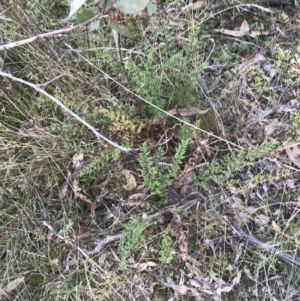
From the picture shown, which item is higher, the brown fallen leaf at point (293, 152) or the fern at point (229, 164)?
the fern at point (229, 164)

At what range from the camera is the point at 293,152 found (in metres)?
1.67

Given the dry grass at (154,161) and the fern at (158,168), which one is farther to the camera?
the dry grass at (154,161)

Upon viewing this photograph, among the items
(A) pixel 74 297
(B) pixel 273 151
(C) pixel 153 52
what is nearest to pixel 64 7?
(C) pixel 153 52

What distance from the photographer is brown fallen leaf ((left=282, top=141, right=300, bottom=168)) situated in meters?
1.66

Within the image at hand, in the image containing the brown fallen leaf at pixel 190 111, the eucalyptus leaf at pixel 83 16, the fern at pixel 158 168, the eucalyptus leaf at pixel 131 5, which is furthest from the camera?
the brown fallen leaf at pixel 190 111

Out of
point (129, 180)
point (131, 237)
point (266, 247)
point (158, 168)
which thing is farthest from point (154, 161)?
point (266, 247)

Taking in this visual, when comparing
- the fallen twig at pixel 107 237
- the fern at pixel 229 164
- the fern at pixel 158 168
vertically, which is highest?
the fern at pixel 158 168

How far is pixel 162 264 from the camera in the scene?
1633mm

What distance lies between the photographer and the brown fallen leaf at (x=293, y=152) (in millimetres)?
1664

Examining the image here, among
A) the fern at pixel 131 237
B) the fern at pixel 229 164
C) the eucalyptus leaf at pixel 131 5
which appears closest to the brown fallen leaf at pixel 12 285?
the fern at pixel 131 237

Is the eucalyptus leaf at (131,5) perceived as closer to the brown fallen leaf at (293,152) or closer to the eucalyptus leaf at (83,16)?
the eucalyptus leaf at (83,16)

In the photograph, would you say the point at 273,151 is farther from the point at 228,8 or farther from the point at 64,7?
the point at 64,7

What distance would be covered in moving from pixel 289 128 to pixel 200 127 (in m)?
0.31

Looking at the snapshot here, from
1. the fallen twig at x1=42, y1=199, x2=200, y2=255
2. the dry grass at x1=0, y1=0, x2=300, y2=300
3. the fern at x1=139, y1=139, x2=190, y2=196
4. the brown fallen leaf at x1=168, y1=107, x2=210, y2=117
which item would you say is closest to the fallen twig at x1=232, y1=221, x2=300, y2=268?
the dry grass at x1=0, y1=0, x2=300, y2=300
